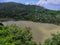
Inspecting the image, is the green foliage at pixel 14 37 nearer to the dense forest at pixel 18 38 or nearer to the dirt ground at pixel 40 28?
the dense forest at pixel 18 38

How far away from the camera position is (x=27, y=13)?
8.17 m

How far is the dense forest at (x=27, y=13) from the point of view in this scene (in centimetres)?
792

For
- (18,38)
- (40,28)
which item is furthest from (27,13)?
(18,38)

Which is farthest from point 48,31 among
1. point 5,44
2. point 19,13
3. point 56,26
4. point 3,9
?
point 5,44

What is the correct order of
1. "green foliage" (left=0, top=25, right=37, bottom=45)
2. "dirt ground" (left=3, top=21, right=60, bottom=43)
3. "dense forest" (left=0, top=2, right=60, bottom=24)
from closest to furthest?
"green foliage" (left=0, top=25, right=37, bottom=45) → "dirt ground" (left=3, top=21, right=60, bottom=43) → "dense forest" (left=0, top=2, right=60, bottom=24)

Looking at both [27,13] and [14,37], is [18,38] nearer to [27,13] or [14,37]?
[14,37]

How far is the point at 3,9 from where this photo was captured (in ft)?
26.5

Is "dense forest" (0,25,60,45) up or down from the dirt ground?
up

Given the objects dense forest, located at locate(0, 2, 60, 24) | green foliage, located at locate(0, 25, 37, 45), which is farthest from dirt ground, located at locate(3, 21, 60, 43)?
green foliage, located at locate(0, 25, 37, 45)

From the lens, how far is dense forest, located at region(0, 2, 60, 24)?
26.0 feet

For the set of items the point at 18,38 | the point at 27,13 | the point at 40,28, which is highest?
the point at 18,38

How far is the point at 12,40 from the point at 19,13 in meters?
3.06

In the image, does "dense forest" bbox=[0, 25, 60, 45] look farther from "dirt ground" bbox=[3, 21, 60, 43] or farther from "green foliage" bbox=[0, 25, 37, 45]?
"dirt ground" bbox=[3, 21, 60, 43]

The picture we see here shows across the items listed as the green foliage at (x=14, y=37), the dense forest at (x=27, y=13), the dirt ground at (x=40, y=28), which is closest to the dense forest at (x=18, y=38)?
the green foliage at (x=14, y=37)
